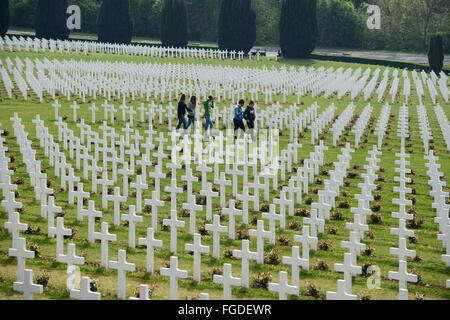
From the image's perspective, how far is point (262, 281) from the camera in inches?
364

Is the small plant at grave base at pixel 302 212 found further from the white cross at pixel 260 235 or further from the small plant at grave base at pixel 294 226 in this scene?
the white cross at pixel 260 235

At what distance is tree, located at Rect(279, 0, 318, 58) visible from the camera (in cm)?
5575

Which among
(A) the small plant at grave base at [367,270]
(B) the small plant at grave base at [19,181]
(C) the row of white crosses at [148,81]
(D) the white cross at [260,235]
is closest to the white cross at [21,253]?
(D) the white cross at [260,235]

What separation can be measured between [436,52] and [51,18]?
99.7ft

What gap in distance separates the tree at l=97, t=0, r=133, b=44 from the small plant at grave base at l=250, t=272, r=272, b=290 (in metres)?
52.6

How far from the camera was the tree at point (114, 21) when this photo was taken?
5922 centimetres

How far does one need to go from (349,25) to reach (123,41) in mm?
26453

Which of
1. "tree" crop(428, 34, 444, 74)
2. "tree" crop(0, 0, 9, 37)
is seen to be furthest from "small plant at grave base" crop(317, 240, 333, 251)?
"tree" crop(0, 0, 9, 37)

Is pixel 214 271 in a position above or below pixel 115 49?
below

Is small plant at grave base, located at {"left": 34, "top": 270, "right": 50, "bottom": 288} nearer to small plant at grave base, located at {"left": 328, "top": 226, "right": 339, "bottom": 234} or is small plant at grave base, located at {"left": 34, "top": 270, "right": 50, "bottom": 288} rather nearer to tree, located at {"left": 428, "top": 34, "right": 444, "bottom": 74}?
small plant at grave base, located at {"left": 328, "top": 226, "right": 339, "bottom": 234}

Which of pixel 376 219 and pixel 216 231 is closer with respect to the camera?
pixel 216 231

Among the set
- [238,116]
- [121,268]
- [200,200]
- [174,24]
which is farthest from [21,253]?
[174,24]

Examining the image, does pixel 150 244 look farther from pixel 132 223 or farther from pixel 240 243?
pixel 240 243
